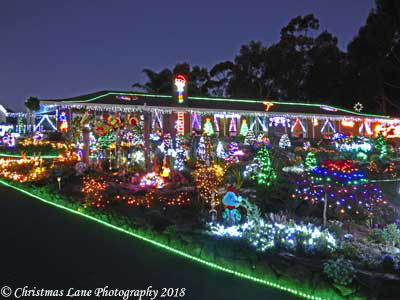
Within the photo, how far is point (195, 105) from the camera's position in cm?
2542

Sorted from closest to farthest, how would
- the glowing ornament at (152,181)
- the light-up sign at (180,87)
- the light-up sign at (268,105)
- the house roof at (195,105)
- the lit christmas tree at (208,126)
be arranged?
1. the glowing ornament at (152,181)
2. the house roof at (195,105)
3. the light-up sign at (180,87)
4. the lit christmas tree at (208,126)
5. the light-up sign at (268,105)

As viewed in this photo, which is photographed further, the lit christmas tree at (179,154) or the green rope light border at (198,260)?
the lit christmas tree at (179,154)

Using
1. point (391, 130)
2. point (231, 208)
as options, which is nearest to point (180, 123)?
point (391, 130)

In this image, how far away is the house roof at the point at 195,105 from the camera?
21.6 meters

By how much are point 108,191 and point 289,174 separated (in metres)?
6.30

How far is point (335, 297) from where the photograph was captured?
5.82 meters

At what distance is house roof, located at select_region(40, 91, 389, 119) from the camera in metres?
21.6

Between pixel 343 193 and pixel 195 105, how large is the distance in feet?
49.7

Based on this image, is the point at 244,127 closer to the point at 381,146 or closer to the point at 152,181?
the point at 381,146

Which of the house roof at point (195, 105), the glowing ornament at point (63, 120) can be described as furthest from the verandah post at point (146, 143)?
the glowing ornament at point (63, 120)

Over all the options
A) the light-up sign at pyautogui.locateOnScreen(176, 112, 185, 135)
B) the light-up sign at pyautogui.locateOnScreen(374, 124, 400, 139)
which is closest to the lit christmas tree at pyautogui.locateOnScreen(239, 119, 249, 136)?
the light-up sign at pyautogui.locateOnScreen(176, 112, 185, 135)

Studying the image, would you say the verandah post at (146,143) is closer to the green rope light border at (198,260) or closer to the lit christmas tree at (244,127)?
the green rope light border at (198,260)

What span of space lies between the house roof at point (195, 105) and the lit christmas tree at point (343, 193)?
33.3ft

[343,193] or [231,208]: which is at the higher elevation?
[231,208]
